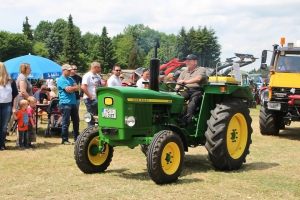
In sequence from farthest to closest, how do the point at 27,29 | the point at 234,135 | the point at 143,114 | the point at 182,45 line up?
the point at 27,29, the point at 182,45, the point at 234,135, the point at 143,114

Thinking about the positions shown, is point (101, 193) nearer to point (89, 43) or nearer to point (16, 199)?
point (16, 199)

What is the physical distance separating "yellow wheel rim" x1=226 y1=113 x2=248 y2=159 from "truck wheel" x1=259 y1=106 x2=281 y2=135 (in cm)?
465

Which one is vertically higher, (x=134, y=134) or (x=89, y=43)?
(x=89, y=43)

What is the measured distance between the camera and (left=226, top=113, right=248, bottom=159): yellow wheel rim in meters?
7.36

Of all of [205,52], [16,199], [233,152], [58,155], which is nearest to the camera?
[16,199]

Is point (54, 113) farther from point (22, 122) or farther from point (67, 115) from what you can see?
point (22, 122)

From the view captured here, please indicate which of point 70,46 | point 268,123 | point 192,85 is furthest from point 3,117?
point 70,46

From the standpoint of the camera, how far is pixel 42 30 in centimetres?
11806

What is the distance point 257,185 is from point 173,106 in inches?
68.7

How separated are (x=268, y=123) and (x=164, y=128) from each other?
6126mm

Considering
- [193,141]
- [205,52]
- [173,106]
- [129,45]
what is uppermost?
[129,45]

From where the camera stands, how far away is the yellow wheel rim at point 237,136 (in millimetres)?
7363

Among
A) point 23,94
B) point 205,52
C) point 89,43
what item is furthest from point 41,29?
point 23,94

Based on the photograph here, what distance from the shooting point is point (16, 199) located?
5203 mm
